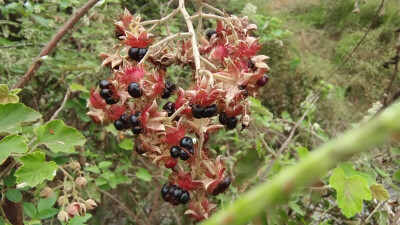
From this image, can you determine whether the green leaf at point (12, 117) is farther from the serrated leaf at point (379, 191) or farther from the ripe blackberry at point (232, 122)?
the serrated leaf at point (379, 191)

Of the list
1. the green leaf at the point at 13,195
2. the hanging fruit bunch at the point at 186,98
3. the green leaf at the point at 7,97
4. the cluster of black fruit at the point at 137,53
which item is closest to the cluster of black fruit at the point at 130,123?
the hanging fruit bunch at the point at 186,98

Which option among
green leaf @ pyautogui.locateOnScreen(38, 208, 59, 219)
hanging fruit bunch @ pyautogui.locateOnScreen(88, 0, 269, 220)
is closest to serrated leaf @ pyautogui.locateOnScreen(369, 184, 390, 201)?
hanging fruit bunch @ pyautogui.locateOnScreen(88, 0, 269, 220)

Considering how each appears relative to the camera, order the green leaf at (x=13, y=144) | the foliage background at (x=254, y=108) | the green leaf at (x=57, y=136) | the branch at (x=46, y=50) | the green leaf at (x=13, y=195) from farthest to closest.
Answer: the foliage background at (x=254, y=108) → the branch at (x=46, y=50) → the green leaf at (x=13, y=195) → the green leaf at (x=57, y=136) → the green leaf at (x=13, y=144)

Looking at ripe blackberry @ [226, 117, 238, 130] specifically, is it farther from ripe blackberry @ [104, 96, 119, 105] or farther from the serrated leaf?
the serrated leaf

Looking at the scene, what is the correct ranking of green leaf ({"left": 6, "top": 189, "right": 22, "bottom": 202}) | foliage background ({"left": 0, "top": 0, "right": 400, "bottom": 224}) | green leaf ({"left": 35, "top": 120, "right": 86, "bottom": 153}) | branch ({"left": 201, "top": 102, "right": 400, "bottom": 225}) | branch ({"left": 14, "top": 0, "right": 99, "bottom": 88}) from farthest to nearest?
1. foliage background ({"left": 0, "top": 0, "right": 400, "bottom": 224})
2. branch ({"left": 14, "top": 0, "right": 99, "bottom": 88})
3. green leaf ({"left": 6, "top": 189, "right": 22, "bottom": 202})
4. green leaf ({"left": 35, "top": 120, "right": 86, "bottom": 153})
5. branch ({"left": 201, "top": 102, "right": 400, "bottom": 225})

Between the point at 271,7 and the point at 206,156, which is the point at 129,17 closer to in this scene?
the point at 206,156

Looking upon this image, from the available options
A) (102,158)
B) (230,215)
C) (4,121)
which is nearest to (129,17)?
(4,121)

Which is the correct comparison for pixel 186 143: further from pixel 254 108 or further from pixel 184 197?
pixel 254 108
